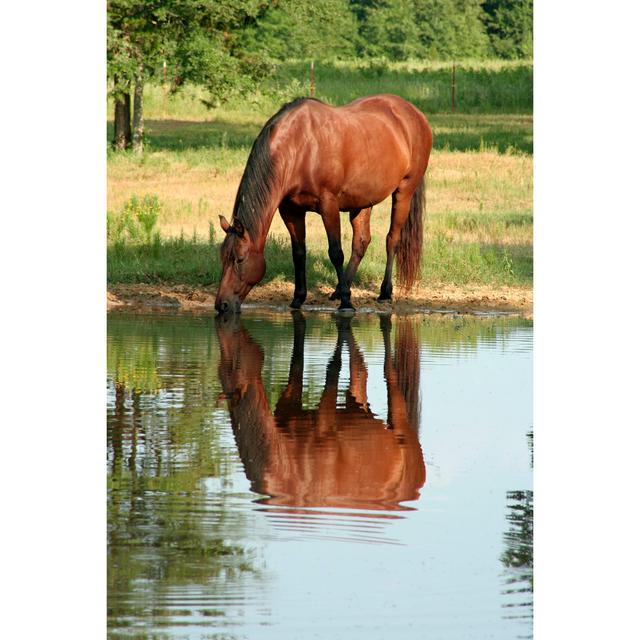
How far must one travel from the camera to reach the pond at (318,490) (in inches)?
217

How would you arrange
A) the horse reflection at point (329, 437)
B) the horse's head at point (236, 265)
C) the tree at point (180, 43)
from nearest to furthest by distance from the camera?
the horse reflection at point (329, 437) → the horse's head at point (236, 265) → the tree at point (180, 43)

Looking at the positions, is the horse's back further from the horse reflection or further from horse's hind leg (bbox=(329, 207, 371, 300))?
the horse reflection

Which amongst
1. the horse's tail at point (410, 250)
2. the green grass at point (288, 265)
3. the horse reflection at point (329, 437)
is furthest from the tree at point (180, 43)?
the horse reflection at point (329, 437)

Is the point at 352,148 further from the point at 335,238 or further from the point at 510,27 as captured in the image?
the point at 510,27

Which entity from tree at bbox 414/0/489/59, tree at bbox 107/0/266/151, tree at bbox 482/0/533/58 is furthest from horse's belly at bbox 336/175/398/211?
tree at bbox 414/0/489/59

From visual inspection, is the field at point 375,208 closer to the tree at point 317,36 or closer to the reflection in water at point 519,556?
the tree at point 317,36

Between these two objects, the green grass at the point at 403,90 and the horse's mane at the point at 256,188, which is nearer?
the horse's mane at the point at 256,188

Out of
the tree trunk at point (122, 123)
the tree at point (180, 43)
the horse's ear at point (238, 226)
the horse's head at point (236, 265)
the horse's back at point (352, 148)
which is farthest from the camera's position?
the tree trunk at point (122, 123)

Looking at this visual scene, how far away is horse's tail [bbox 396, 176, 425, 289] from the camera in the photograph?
15898 millimetres

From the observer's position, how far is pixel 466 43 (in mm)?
67250

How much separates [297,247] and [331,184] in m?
0.76

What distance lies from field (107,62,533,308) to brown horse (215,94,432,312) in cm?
62
